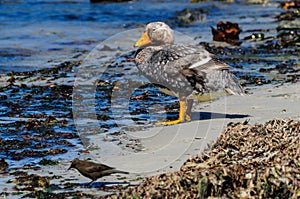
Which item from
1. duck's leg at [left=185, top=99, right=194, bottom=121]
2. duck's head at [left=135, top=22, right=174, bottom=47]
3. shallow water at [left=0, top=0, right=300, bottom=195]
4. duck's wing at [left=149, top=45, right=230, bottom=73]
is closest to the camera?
duck's wing at [left=149, top=45, right=230, bottom=73]

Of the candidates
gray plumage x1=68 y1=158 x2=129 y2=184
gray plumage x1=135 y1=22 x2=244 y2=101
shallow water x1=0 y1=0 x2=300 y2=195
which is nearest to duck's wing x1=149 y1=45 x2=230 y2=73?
gray plumage x1=135 y1=22 x2=244 y2=101

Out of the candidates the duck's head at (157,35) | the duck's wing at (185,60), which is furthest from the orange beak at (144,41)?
the duck's wing at (185,60)

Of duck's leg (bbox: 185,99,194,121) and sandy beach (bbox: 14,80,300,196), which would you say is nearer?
sandy beach (bbox: 14,80,300,196)

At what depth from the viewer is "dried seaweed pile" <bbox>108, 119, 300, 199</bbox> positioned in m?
3.83

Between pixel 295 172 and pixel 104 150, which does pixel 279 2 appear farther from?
pixel 295 172

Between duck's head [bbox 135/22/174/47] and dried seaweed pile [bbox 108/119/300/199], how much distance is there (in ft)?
7.98

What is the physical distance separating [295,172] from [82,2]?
19956 mm

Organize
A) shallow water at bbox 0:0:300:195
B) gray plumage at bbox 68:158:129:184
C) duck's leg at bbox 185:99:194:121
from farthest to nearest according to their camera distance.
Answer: duck's leg at bbox 185:99:194:121, shallow water at bbox 0:0:300:195, gray plumage at bbox 68:158:129:184

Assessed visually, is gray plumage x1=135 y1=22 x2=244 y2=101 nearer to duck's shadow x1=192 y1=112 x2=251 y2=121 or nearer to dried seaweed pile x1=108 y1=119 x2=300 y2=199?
duck's shadow x1=192 y1=112 x2=251 y2=121

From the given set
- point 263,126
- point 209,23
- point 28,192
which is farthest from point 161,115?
point 209,23

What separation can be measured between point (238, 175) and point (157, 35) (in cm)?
321

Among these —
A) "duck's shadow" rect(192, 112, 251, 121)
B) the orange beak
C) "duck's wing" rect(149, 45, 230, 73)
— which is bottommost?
"duck's shadow" rect(192, 112, 251, 121)

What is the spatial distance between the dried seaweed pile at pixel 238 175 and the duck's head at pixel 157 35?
95.7 inches

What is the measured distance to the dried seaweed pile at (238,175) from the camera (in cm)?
383
